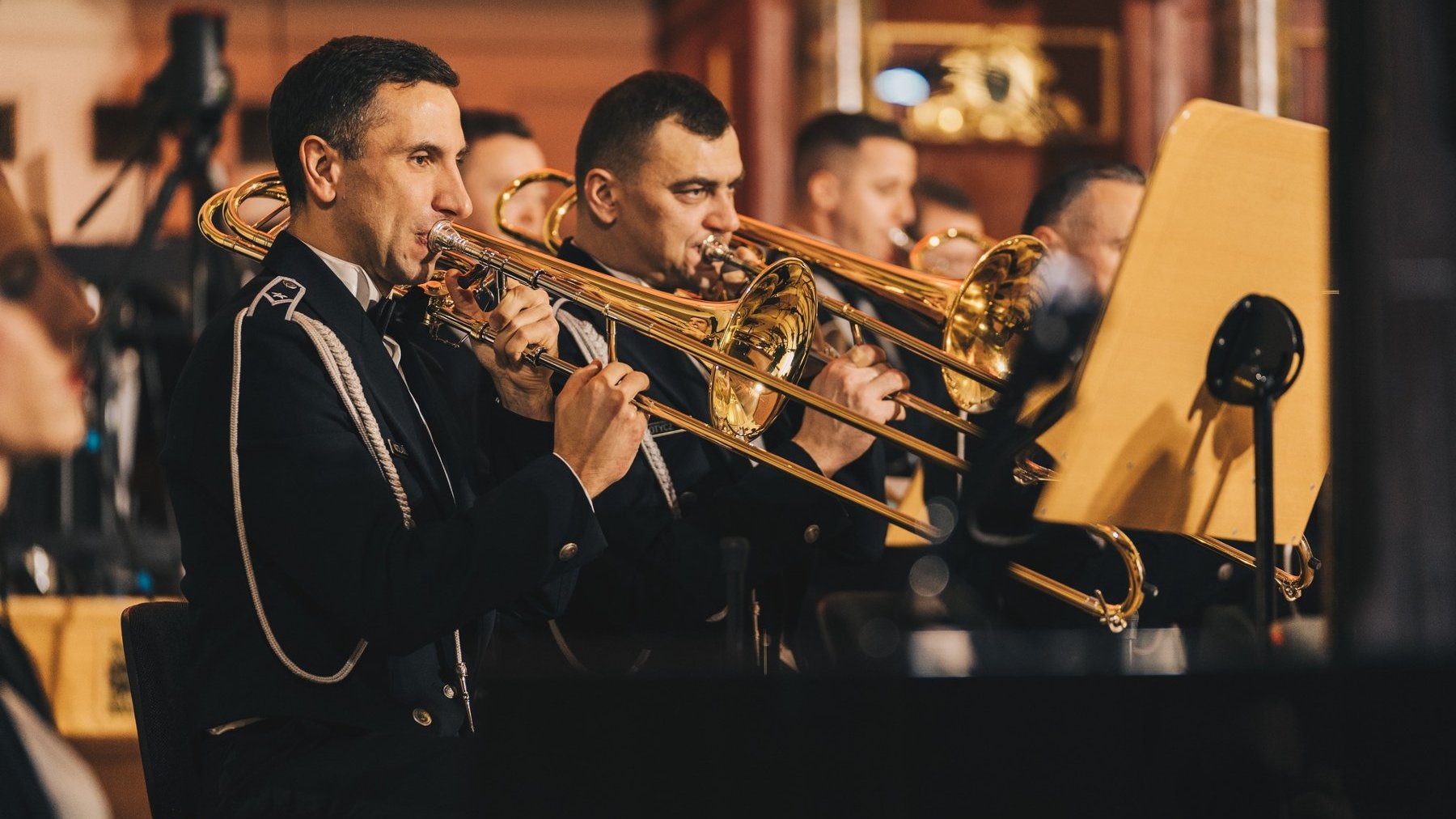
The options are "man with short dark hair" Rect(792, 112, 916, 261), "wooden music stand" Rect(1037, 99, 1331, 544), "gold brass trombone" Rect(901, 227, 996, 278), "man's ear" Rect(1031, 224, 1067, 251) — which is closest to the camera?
"wooden music stand" Rect(1037, 99, 1331, 544)

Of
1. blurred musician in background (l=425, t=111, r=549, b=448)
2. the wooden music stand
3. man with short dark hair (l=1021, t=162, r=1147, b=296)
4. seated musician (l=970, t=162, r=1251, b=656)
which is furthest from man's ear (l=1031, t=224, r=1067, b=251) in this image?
the wooden music stand

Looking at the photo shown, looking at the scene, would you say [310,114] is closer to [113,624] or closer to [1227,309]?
[1227,309]

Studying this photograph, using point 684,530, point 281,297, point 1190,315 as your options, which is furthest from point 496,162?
point 1190,315

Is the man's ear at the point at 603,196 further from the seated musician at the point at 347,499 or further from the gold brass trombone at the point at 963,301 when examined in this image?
the seated musician at the point at 347,499

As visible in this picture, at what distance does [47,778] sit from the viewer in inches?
51.7

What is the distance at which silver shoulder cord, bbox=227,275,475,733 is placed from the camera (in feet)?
6.36

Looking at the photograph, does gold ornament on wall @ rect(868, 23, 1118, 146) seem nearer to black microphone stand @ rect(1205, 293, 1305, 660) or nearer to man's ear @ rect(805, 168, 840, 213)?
man's ear @ rect(805, 168, 840, 213)

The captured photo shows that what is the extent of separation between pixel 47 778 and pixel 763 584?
5.13 feet

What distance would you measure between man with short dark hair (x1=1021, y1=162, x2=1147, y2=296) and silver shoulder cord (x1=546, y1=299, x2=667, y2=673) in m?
1.30

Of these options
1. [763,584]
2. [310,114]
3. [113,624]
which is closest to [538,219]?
[113,624]

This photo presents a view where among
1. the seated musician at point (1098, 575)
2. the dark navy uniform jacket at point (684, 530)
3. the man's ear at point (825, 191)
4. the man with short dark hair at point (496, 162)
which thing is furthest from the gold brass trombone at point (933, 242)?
the dark navy uniform jacket at point (684, 530)

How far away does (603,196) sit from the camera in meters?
2.92

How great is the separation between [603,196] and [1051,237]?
1.16 metres

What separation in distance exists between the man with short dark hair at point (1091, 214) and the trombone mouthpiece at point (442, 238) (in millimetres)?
1710
